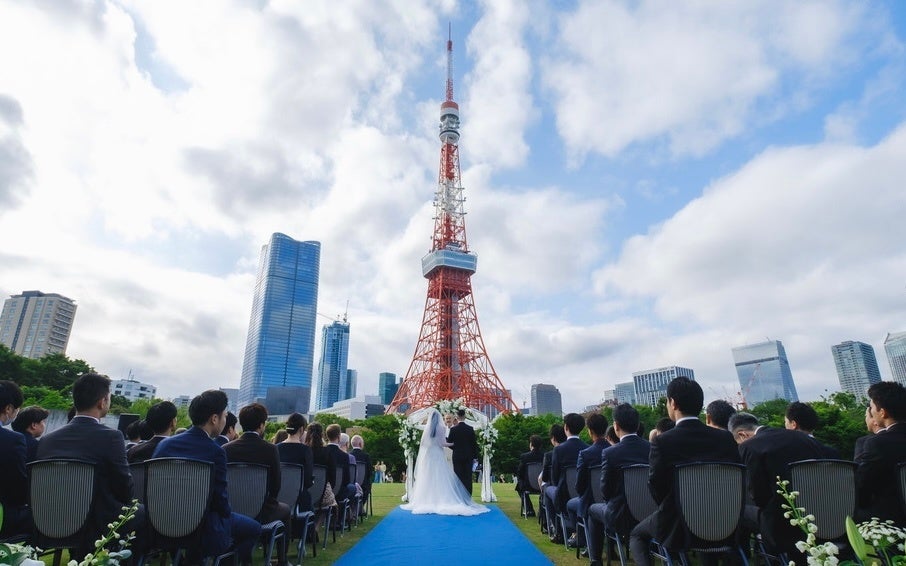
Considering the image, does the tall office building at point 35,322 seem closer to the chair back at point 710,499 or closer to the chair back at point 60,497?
the chair back at point 60,497

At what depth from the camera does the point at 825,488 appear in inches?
128

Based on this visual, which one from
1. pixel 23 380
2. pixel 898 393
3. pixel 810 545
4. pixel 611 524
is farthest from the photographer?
pixel 23 380

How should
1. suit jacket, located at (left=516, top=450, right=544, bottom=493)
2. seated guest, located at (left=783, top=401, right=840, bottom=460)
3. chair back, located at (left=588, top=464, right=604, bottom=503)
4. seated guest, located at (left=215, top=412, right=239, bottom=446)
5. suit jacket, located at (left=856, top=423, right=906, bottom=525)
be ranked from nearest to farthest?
suit jacket, located at (left=856, top=423, right=906, bottom=525) → seated guest, located at (left=783, top=401, right=840, bottom=460) → chair back, located at (left=588, top=464, right=604, bottom=503) → seated guest, located at (left=215, top=412, right=239, bottom=446) → suit jacket, located at (left=516, top=450, right=544, bottom=493)

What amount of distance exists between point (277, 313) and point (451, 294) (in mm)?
95630

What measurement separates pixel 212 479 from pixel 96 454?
925 mm

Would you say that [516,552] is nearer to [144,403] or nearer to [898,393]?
[898,393]

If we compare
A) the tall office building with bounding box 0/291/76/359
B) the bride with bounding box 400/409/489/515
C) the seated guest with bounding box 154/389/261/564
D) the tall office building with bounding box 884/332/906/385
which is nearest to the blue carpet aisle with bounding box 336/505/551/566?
the bride with bounding box 400/409/489/515

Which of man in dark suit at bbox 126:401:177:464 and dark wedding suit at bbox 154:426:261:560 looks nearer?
dark wedding suit at bbox 154:426:261:560

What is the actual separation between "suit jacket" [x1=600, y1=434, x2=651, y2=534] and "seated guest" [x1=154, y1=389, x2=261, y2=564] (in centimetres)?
310

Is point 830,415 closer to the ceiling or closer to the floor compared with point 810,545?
closer to the ceiling

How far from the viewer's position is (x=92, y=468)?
3.37 m

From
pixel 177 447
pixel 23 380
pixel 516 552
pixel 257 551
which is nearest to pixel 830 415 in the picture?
pixel 516 552

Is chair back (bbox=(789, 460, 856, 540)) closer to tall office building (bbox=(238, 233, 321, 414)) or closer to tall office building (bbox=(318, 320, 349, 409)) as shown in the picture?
tall office building (bbox=(238, 233, 321, 414))

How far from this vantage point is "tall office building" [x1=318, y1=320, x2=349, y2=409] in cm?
17450
